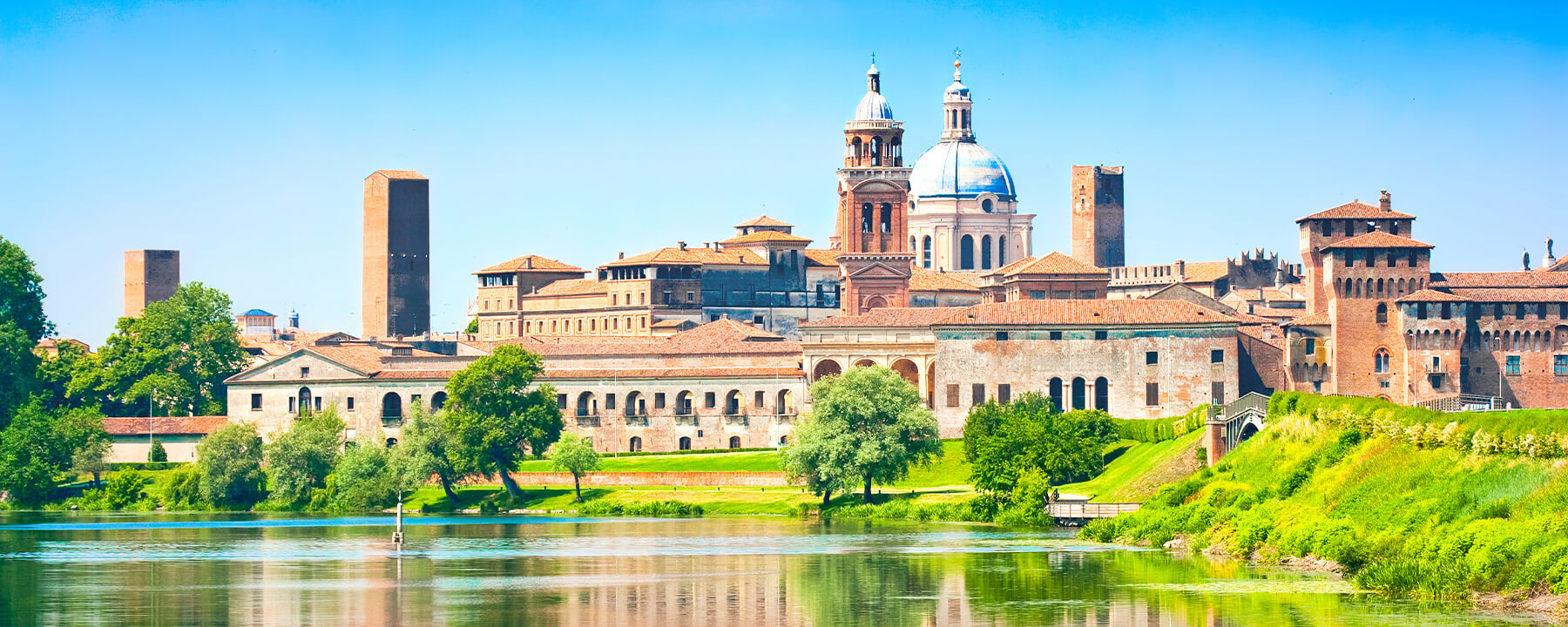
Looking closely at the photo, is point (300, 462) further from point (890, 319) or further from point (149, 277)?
point (149, 277)

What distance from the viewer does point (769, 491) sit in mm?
75875

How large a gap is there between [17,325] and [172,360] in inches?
260

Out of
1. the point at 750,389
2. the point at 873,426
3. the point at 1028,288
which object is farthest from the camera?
the point at 1028,288

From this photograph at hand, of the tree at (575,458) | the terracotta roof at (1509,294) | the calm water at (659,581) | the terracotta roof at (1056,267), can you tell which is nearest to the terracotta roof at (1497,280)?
the terracotta roof at (1509,294)

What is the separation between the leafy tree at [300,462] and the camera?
7888 centimetres

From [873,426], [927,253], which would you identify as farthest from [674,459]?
[927,253]

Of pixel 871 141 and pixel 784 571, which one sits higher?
pixel 871 141

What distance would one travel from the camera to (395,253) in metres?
130

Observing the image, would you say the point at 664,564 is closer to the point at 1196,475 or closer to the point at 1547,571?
the point at 1196,475

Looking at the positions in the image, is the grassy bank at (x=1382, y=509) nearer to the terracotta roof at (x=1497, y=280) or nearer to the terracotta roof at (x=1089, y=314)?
the terracotta roof at (x=1089, y=314)

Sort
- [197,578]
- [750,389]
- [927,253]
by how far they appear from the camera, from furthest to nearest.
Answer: [927,253], [750,389], [197,578]

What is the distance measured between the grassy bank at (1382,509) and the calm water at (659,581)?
3.57 feet

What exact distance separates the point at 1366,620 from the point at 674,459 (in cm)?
4532

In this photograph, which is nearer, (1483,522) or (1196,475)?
(1483,522)
